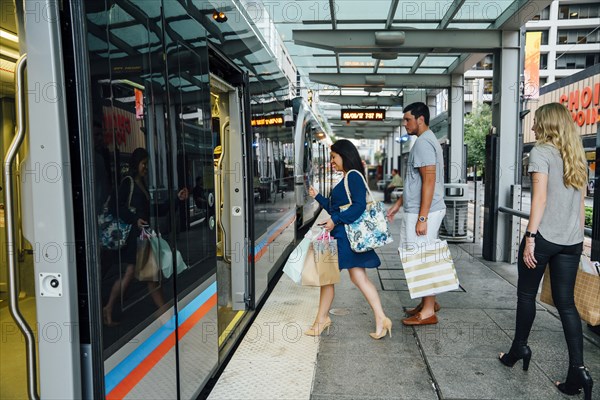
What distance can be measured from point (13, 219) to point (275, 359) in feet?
7.97

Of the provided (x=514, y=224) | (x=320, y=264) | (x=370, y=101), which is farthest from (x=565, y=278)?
(x=370, y=101)

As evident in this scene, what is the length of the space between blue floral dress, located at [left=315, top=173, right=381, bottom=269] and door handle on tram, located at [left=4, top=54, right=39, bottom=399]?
8.30 feet

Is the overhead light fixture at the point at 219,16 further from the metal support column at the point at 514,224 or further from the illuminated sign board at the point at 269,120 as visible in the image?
the metal support column at the point at 514,224

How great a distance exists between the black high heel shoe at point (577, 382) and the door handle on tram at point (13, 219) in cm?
312

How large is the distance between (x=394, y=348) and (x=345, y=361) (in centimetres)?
52

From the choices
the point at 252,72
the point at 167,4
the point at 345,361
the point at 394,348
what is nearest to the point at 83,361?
the point at 167,4

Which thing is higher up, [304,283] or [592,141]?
[592,141]

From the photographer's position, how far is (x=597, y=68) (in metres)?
18.1

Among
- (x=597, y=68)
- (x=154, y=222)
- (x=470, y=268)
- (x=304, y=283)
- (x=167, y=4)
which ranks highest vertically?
(x=597, y=68)

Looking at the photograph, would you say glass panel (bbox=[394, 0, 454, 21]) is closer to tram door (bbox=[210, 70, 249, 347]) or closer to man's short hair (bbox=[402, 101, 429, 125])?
man's short hair (bbox=[402, 101, 429, 125])

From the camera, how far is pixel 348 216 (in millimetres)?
3928

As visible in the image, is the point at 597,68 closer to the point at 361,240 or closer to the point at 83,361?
the point at 361,240

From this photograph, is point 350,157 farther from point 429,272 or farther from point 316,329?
point 316,329

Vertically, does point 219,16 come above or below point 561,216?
above
